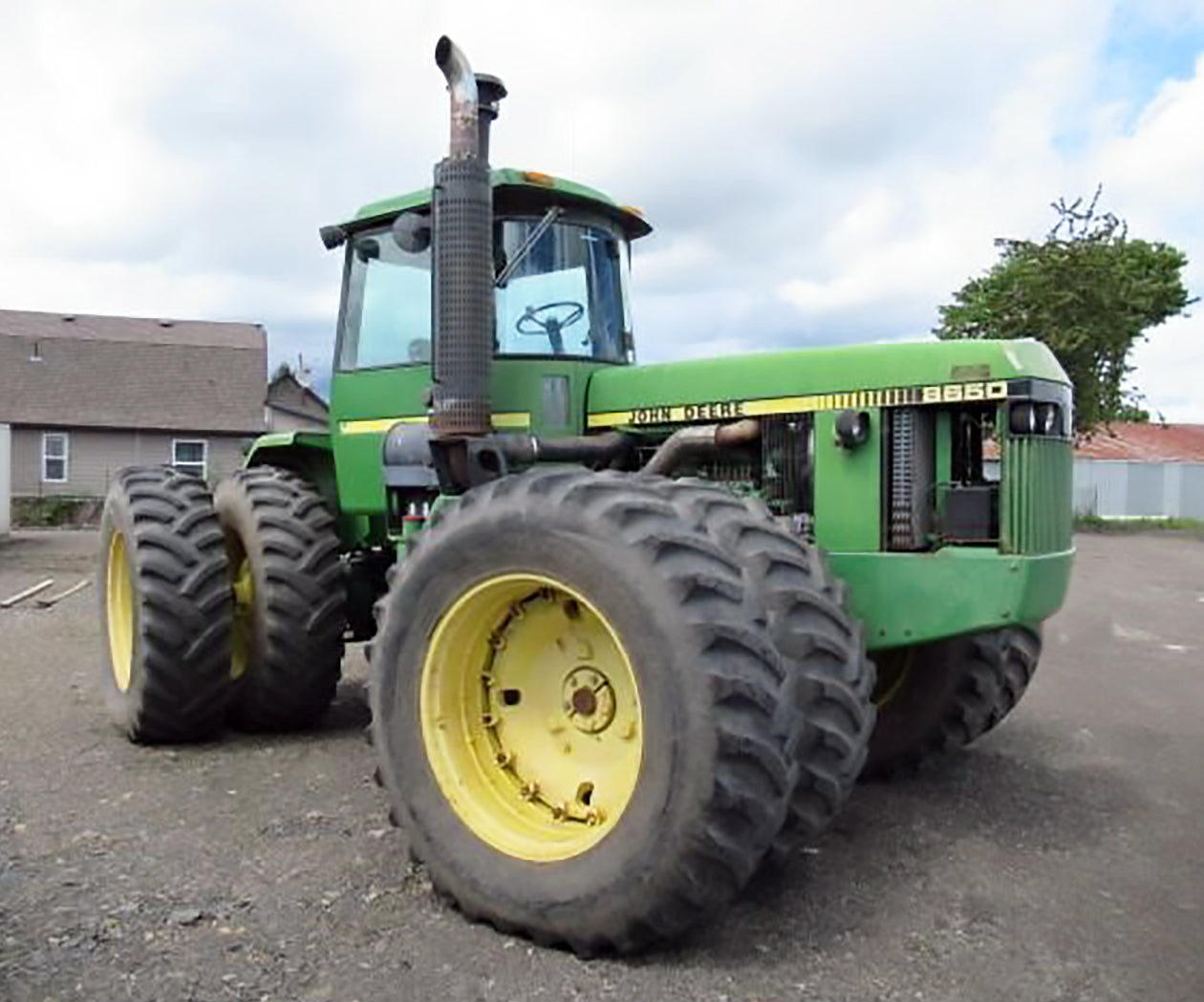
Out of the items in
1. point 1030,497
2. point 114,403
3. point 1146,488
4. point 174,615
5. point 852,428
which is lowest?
point 174,615

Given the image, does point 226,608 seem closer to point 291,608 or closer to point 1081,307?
point 291,608

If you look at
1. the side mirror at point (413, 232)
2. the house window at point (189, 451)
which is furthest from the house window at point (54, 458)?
the side mirror at point (413, 232)

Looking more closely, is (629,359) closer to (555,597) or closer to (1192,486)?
(555,597)

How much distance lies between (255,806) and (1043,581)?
3.29 m

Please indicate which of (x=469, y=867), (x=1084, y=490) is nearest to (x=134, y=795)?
(x=469, y=867)

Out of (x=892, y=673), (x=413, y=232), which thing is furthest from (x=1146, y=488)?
(x=413, y=232)

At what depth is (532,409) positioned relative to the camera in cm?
528

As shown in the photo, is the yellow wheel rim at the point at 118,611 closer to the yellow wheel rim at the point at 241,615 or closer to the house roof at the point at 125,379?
the yellow wheel rim at the point at 241,615

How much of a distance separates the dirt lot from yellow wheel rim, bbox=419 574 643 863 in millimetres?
412

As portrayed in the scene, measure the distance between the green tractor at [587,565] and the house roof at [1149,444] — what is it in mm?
29927

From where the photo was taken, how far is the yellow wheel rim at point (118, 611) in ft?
21.9

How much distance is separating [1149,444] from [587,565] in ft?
150

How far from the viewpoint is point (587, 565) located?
12.2 feet

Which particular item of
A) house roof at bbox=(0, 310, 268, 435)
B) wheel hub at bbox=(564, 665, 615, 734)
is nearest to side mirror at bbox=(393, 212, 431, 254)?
wheel hub at bbox=(564, 665, 615, 734)
